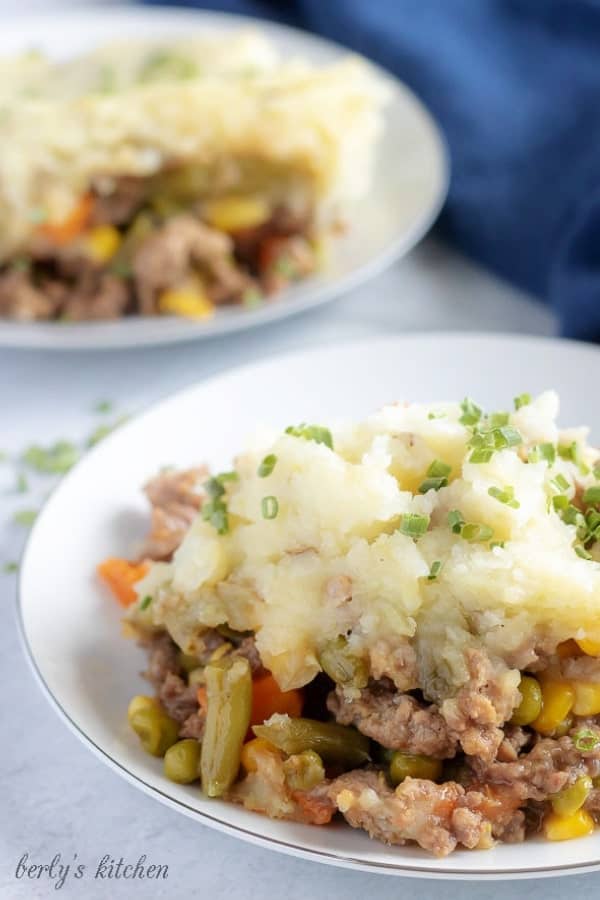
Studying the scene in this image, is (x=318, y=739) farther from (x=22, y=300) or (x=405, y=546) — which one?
(x=22, y=300)

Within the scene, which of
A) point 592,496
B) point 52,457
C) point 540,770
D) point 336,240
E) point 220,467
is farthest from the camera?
point 336,240

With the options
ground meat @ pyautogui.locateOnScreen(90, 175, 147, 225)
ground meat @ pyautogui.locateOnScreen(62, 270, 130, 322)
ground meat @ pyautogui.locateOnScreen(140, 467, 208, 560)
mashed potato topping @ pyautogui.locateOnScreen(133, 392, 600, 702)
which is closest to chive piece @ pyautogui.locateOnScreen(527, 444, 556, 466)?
A: mashed potato topping @ pyautogui.locateOnScreen(133, 392, 600, 702)

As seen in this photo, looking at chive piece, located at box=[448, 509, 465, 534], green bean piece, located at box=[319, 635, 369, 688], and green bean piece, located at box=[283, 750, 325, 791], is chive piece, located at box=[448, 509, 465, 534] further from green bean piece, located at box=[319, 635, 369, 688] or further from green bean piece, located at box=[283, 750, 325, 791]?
green bean piece, located at box=[283, 750, 325, 791]

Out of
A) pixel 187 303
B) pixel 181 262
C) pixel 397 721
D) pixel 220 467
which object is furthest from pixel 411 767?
pixel 181 262

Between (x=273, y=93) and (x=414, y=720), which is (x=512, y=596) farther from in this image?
(x=273, y=93)

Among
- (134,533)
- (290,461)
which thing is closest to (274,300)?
(134,533)

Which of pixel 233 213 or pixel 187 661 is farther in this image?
pixel 233 213

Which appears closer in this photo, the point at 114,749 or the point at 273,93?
the point at 114,749
